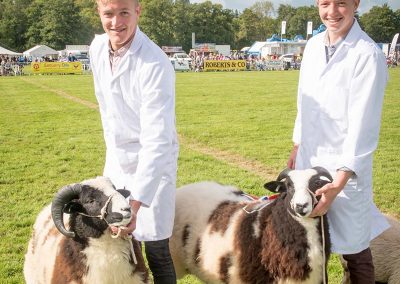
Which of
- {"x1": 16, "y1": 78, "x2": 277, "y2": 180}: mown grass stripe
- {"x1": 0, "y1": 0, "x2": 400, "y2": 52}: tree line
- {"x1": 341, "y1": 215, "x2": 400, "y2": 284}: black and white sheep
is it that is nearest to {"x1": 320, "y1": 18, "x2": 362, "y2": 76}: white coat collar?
{"x1": 341, "y1": 215, "x2": 400, "y2": 284}: black and white sheep

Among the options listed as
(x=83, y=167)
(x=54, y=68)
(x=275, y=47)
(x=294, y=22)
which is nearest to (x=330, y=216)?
(x=83, y=167)

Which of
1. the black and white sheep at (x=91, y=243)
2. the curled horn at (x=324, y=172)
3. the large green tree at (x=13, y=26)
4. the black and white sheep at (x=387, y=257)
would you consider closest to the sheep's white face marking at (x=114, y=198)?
the black and white sheep at (x=91, y=243)

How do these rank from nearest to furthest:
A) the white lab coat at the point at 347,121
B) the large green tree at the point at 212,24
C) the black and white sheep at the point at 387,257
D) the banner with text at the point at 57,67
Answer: the white lab coat at the point at 347,121, the black and white sheep at the point at 387,257, the banner with text at the point at 57,67, the large green tree at the point at 212,24

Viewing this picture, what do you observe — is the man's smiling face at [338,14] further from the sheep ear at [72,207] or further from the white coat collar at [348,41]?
the sheep ear at [72,207]

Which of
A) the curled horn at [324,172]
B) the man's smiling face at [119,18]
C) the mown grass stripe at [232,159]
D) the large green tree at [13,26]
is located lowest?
the mown grass stripe at [232,159]

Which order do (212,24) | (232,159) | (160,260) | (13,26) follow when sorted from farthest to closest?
(212,24), (13,26), (232,159), (160,260)

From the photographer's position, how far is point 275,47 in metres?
75.4

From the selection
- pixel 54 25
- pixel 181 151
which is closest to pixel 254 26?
pixel 54 25

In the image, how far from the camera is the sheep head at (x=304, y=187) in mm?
3266

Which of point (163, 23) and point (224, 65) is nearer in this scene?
point (224, 65)

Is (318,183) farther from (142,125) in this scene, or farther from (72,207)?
(72,207)

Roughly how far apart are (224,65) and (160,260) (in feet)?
138

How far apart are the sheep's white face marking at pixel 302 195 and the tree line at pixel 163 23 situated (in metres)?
88.7

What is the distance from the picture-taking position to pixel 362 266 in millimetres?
3465
